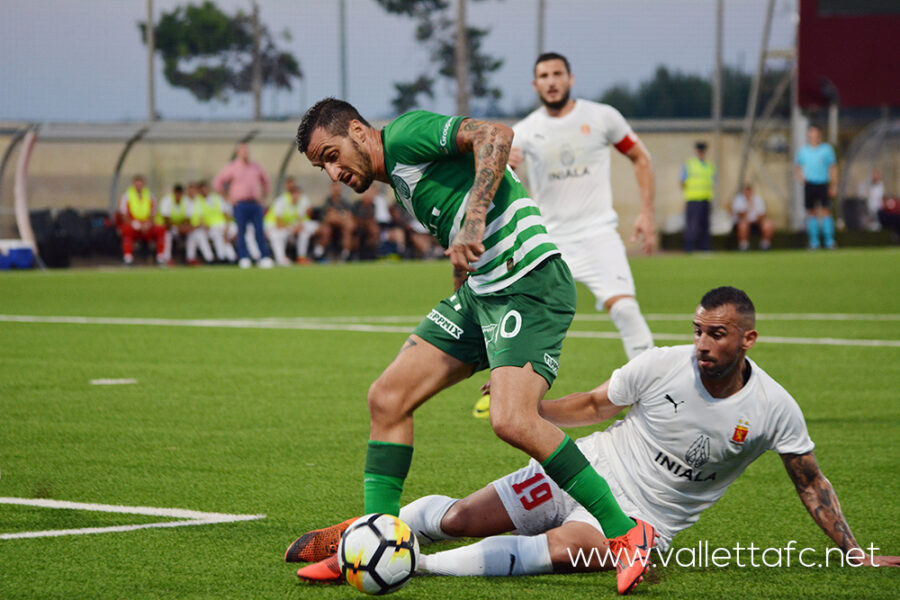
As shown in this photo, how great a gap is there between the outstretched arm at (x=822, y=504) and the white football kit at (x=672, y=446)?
0.07 metres

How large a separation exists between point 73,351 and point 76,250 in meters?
16.1

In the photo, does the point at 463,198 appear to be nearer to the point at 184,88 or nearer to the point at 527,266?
the point at 527,266

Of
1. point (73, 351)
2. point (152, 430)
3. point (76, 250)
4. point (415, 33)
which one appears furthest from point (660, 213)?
point (152, 430)

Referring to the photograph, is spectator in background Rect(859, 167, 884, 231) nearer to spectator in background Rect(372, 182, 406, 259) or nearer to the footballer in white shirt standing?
spectator in background Rect(372, 182, 406, 259)

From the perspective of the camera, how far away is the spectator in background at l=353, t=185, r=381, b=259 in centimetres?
2855

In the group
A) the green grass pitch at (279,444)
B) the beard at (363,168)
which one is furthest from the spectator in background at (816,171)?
the beard at (363,168)

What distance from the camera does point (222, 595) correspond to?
4219 mm

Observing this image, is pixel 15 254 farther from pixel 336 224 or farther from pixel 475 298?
pixel 475 298

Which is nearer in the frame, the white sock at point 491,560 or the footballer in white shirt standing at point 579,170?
the white sock at point 491,560

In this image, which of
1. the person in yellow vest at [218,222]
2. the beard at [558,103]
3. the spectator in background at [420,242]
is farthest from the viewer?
the spectator in background at [420,242]

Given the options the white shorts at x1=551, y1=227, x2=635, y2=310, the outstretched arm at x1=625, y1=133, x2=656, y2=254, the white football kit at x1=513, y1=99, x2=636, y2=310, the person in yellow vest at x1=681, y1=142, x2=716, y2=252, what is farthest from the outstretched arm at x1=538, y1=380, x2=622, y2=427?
the person in yellow vest at x1=681, y1=142, x2=716, y2=252

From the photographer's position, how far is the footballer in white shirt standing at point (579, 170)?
28.4ft

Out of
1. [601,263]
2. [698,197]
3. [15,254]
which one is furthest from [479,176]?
[698,197]

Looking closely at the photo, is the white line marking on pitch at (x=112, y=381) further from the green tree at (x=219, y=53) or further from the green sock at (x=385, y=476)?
the green tree at (x=219, y=53)
